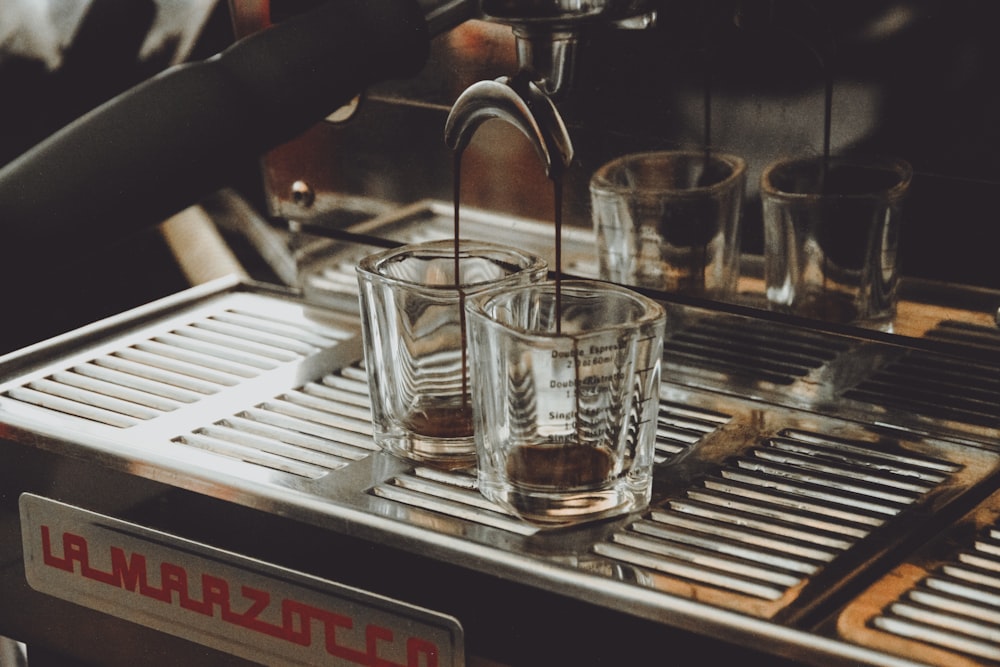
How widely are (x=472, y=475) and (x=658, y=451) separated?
0.09m

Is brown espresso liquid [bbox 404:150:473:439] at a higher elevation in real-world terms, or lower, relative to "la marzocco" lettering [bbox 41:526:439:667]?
higher

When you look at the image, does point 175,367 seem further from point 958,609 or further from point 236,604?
point 958,609

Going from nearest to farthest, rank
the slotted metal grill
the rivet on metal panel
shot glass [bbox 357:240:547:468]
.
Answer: the slotted metal grill
shot glass [bbox 357:240:547:468]
the rivet on metal panel

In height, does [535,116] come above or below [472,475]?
above

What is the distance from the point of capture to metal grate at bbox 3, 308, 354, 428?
73 cm

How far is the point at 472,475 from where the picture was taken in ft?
2.07

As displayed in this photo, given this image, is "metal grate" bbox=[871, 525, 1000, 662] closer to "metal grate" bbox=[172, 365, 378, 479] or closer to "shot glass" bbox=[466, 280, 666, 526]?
"shot glass" bbox=[466, 280, 666, 526]

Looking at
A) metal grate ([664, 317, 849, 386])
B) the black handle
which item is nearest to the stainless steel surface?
metal grate ([664, 317, 849, 386])

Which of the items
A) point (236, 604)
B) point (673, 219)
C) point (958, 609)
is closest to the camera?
point (958, 609)

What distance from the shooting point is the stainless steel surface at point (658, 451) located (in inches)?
21.0

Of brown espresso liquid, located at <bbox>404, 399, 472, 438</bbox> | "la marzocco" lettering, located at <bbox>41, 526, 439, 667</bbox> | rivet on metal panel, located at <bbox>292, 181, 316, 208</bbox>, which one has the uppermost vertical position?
rivet on metal panel, located at <bbox>292, 181, 316, 208</bbox>

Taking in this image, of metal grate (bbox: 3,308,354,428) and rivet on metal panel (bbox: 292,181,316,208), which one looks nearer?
metal grate (bbox: 3,308,354,428)

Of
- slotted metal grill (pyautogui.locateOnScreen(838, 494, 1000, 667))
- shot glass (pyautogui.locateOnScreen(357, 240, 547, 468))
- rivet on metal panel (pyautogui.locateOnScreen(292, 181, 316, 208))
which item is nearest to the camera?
slotted metal grill (pyautogui.locateOnScreen(838, 494, 1000, 667))

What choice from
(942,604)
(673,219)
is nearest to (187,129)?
(673,219)
